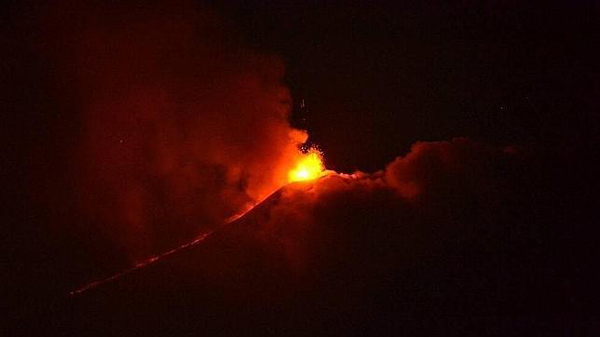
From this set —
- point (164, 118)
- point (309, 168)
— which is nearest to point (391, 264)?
point (309, 168)

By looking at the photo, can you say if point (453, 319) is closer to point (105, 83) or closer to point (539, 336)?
point (539, 336)

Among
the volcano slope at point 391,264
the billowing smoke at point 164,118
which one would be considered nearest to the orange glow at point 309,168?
the billowing smoke at point 164,118

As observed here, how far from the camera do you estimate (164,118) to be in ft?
36.7

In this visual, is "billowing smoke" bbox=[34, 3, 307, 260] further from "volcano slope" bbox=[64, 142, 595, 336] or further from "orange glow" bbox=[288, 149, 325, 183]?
"volcano slope" bbox=[64, 142, 595, 336]

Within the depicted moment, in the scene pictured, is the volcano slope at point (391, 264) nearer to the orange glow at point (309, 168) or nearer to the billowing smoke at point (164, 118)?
the orange glow at point (309, 168)

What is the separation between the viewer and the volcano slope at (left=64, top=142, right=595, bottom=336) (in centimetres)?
777

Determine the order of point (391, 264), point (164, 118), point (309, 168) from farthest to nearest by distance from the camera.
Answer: point (164, 118) → point (309, 168) → point (391, 264)

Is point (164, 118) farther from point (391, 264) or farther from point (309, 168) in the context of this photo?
point (391, 264)

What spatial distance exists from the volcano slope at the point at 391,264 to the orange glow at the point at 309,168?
1132 millimetres

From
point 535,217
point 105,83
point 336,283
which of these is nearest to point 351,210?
point 336,283

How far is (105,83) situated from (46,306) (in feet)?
14.6

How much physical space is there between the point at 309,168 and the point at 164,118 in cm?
311

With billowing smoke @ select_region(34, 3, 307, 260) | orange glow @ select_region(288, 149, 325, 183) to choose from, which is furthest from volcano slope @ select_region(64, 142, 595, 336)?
billowing smoke @ select_region(34, 3, 307, 260)

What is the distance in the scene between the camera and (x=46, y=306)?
9109 millimetres
